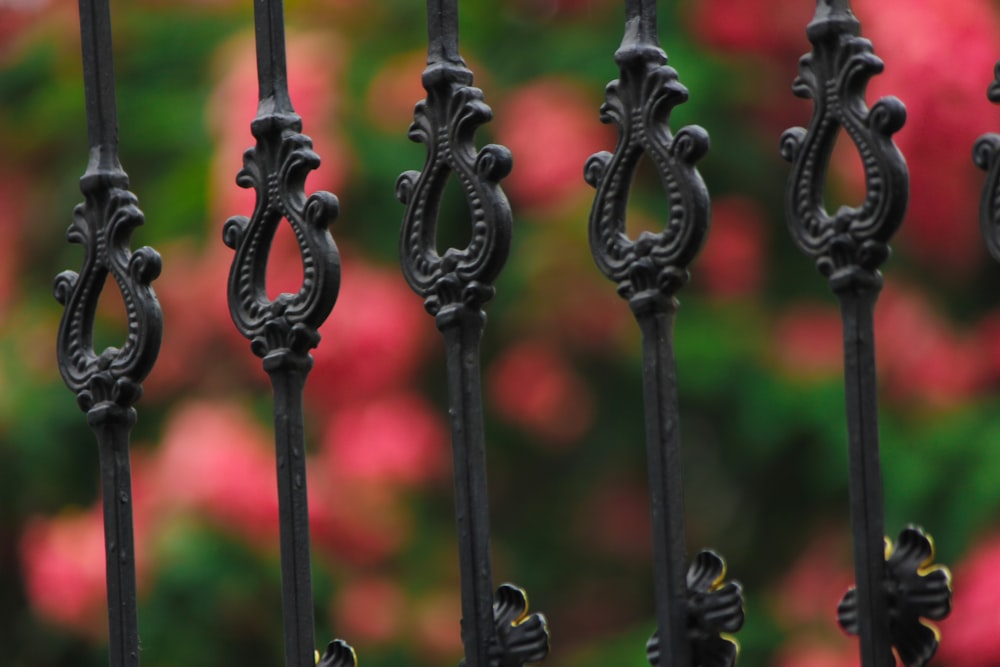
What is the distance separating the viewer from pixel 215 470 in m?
2.89

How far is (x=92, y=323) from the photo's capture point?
1.36m

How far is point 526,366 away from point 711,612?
2.00m

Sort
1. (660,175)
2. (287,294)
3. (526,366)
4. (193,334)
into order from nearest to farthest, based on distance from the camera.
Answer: (660,175)
(287,294)
(526,366)
(193,334)

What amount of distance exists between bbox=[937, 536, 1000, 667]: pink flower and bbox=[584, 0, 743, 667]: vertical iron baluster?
4.37 feet

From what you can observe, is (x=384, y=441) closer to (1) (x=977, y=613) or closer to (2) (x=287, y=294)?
(1) (x=977, y=613)

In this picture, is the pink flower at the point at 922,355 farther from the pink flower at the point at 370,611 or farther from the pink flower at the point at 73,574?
the pink flower at the point at 73,574

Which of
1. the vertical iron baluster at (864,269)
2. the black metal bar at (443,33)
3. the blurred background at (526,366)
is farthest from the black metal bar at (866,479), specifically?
the blurred background at (526,366)

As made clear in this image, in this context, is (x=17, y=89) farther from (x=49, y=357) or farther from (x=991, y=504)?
(x=991, y=504)

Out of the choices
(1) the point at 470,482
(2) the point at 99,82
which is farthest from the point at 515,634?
(2) the point at 99,82

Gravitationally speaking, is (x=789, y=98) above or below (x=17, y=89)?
below

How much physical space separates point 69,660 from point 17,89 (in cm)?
144

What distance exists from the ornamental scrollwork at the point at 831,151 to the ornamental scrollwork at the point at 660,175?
0.24ft

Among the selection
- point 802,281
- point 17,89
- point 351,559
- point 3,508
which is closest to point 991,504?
point 802,281

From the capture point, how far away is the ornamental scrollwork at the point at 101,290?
4.27 ft
